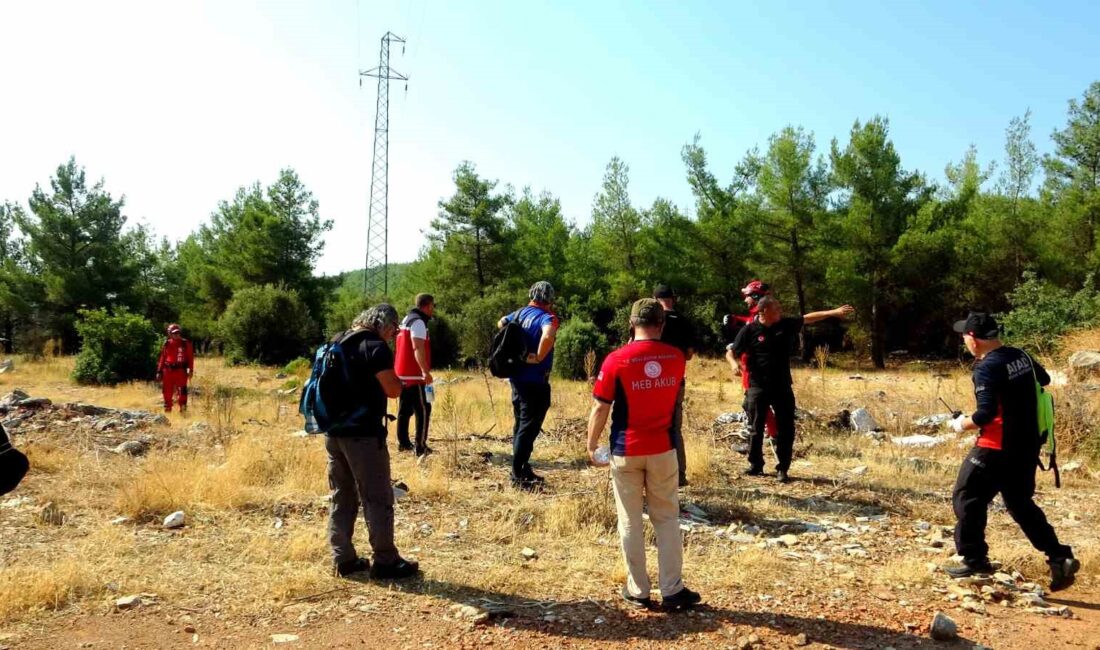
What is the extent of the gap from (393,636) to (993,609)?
3.38 m

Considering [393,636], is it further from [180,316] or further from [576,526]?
[180,316]

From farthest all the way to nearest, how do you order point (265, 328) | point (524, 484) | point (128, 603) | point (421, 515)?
point (265, 328), point (524, 484), point (421, 515), point (128, 603)

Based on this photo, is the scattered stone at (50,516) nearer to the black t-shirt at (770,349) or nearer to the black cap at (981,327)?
the black t-shirt at (770,349)

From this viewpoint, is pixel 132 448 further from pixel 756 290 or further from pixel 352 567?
pixel 756 290

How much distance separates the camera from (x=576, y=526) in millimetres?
5582

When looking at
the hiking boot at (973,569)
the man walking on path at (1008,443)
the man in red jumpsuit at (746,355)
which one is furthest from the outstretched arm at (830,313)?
the hiking boot at (973,569)

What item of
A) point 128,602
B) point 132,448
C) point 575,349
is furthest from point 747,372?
point 575,349

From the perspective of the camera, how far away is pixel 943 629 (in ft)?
12.5

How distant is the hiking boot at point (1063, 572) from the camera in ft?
14.3

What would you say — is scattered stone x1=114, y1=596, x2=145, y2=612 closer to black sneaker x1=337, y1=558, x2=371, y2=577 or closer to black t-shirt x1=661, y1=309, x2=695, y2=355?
black sneaker x1=337, y1=558, x2=371, y2=577

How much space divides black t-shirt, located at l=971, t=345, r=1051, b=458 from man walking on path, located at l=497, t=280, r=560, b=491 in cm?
315

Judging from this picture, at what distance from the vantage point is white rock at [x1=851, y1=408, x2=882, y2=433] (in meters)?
10.4

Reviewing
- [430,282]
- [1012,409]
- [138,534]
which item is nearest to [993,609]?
[1012,409]

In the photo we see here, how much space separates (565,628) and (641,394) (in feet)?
4.30
